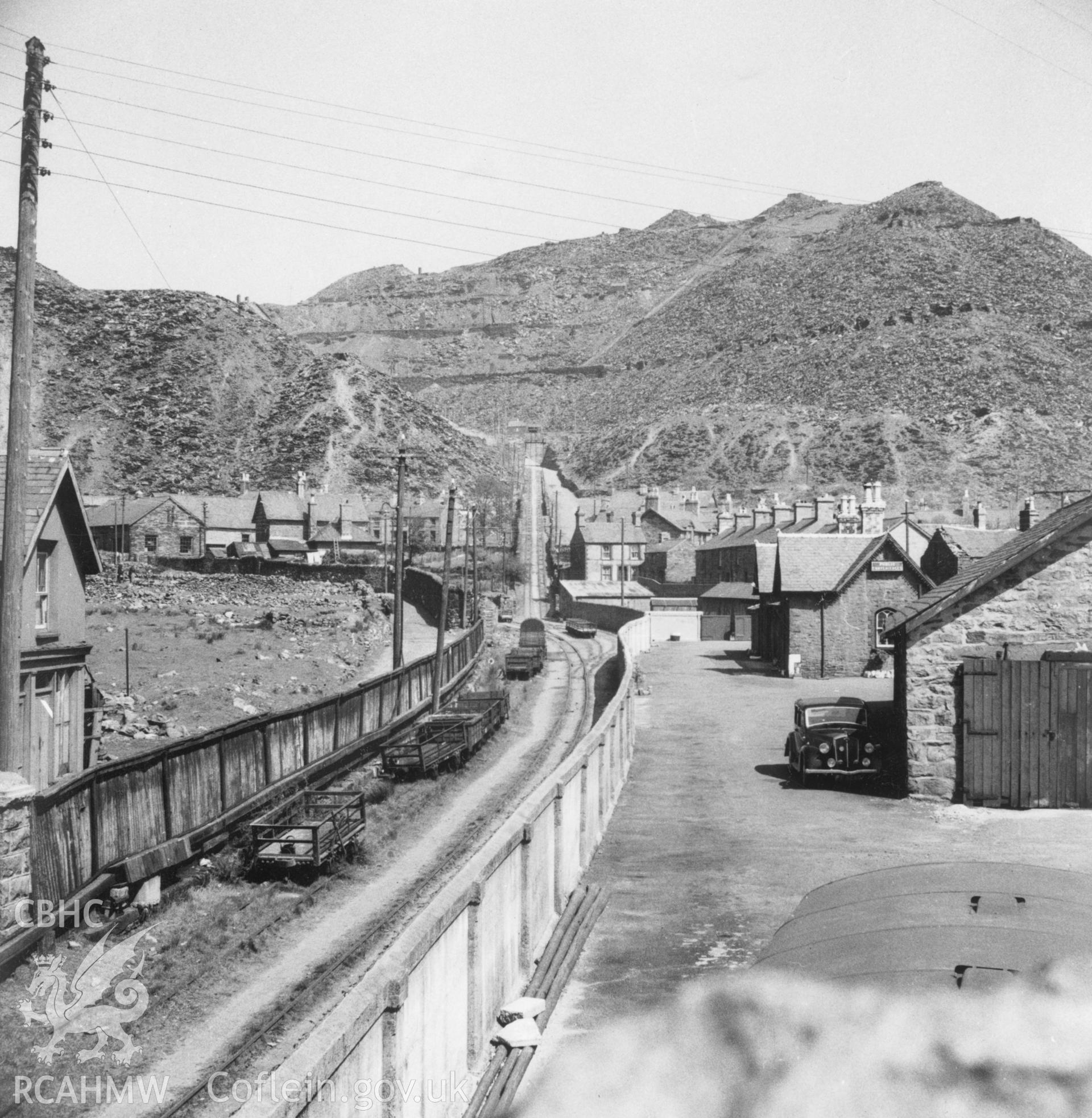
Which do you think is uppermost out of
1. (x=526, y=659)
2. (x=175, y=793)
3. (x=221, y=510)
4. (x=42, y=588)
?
(x=221, y=510)

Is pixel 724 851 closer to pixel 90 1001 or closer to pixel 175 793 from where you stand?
pixel 175 793

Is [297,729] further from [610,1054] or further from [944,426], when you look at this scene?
[944,426]

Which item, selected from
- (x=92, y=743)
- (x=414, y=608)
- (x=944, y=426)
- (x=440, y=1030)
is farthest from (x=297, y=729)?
(x=944, y=426)

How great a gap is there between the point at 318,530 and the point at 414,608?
92.8 feet

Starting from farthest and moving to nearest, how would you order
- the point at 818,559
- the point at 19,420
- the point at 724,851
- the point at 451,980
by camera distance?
1. the point at 818,559
2. the point at 724,851
3. the point at 19,420
4. the point at 451,980

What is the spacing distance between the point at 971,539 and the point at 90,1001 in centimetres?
4923

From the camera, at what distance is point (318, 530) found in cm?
10388

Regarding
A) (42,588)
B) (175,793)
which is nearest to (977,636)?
(175,793)

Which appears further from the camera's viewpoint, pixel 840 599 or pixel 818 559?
pixel 818 559

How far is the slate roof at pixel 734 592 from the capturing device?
69.4m

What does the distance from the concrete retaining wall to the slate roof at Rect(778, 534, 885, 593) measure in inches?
1137

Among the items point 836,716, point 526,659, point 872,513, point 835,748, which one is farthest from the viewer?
point 872,513

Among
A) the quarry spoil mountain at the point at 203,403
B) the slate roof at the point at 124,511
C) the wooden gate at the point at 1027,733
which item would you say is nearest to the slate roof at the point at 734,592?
the wooden gate at the point at 1027,733

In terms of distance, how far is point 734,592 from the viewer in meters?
71.2
